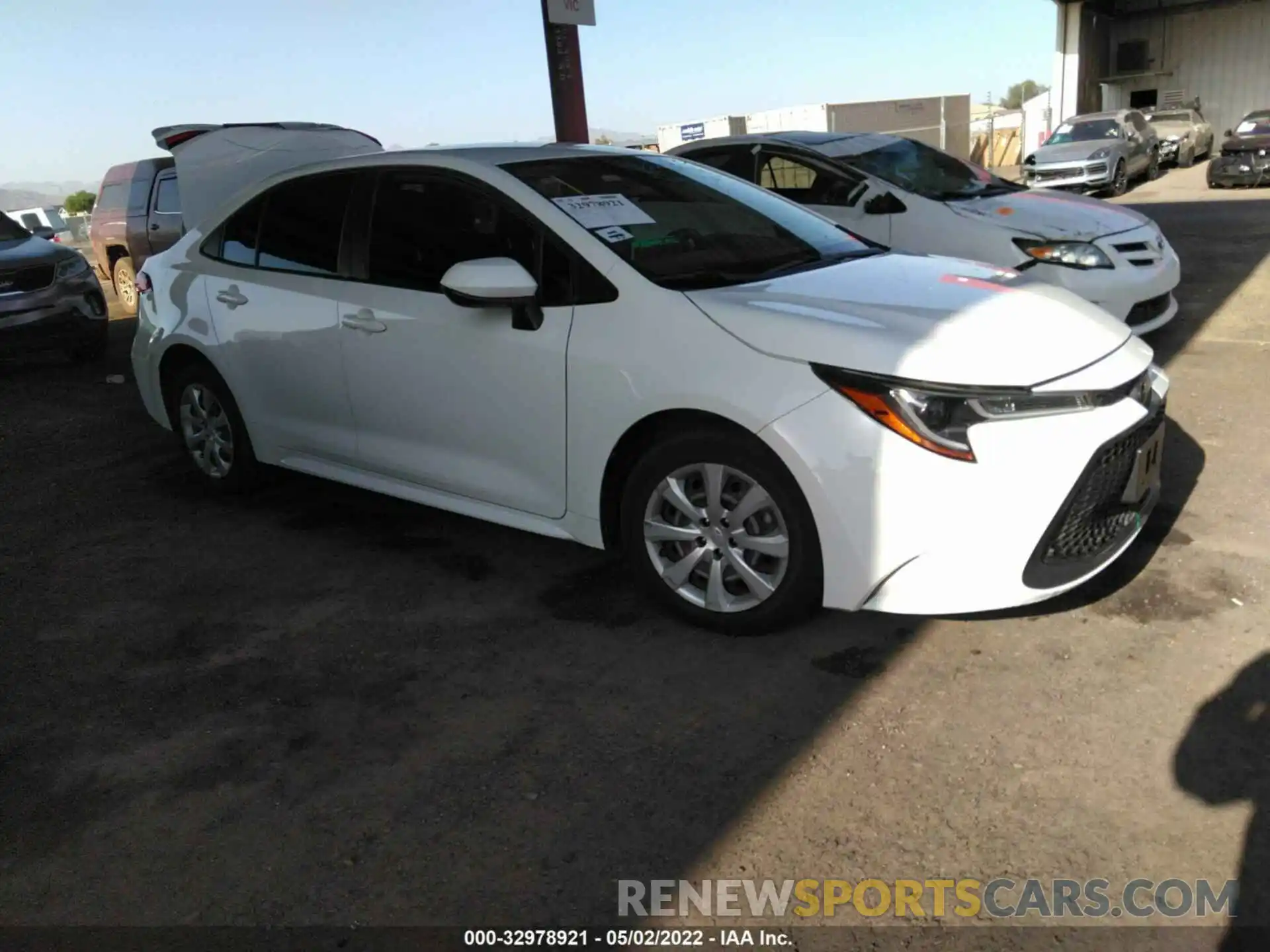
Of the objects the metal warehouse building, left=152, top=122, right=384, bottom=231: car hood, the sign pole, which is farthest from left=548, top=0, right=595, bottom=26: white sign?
the metal warehouse building

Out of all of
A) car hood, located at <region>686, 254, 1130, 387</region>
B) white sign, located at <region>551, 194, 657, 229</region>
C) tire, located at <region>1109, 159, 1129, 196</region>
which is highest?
white sign, located at <region>551, 194, 657, 229</region>

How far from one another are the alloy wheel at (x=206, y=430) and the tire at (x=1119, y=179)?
18.4 meters

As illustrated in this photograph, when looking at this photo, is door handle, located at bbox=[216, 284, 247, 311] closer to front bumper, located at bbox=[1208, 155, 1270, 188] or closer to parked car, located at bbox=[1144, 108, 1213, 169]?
front bumper, located at bbox=[1208, 155, 1270, 188]

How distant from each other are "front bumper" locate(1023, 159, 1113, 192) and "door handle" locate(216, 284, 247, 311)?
1716cm

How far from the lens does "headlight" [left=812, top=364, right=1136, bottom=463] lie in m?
2.85

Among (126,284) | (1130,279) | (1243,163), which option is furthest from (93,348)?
(1243,163)

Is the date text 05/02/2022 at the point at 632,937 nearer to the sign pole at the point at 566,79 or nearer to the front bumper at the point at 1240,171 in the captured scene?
the sign pole at the point at 566,79

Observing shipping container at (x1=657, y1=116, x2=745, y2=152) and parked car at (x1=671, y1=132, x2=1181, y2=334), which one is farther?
shipping container at (x1=657, y1=116, x2=745, y2=152)

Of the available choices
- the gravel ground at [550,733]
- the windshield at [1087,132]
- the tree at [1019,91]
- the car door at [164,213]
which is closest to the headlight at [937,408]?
the gravel ground at [550,733]

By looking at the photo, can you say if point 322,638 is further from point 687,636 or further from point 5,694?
point 687,636

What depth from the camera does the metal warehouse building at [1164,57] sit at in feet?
93.1

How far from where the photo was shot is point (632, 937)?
7.25 ft

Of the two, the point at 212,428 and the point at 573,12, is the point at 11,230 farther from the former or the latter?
the point at 212,428

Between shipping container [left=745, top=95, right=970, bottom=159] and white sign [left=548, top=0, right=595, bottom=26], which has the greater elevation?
white sign [left=548, top=0, right=595, bottom=26]
